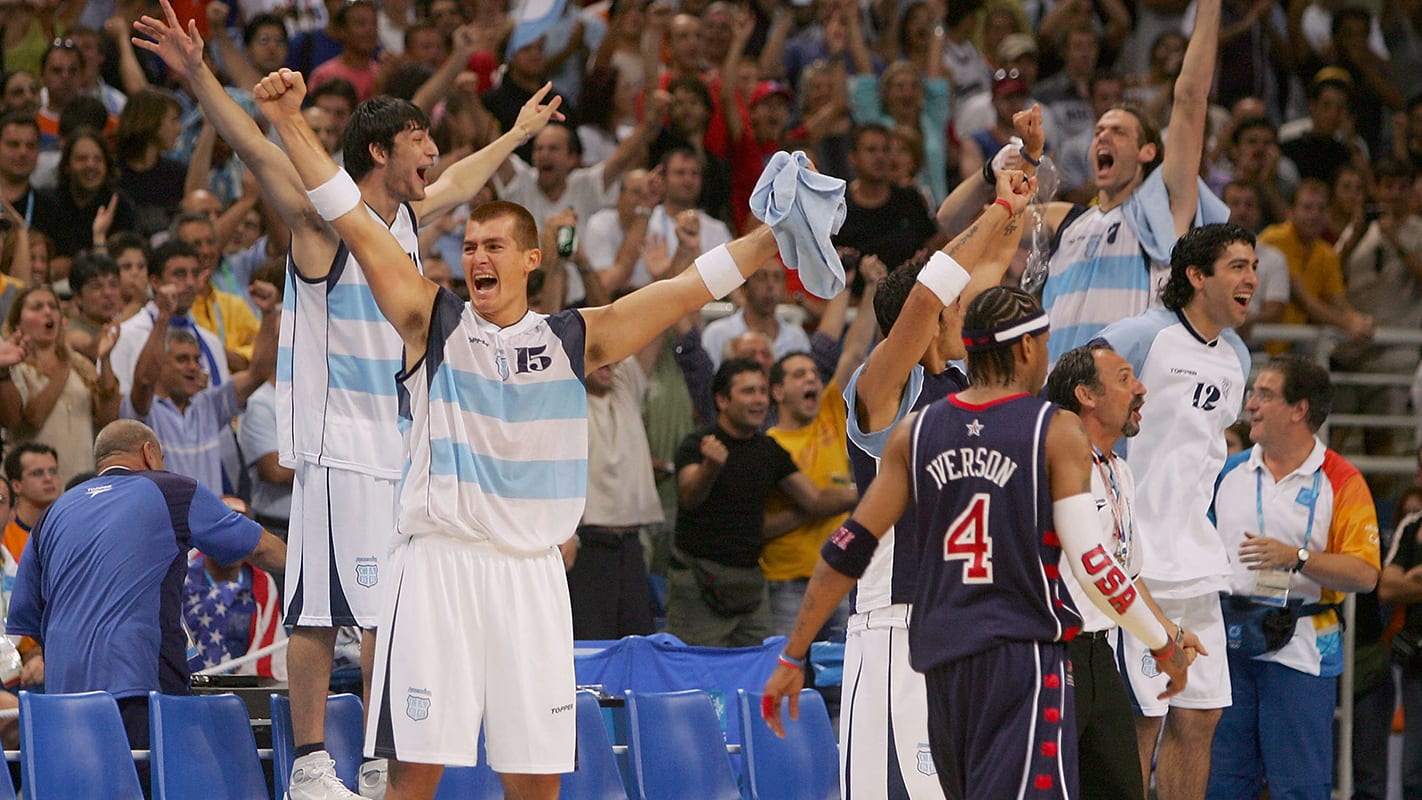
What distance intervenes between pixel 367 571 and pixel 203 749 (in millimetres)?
1053

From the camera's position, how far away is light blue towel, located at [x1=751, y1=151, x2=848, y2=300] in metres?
6.13

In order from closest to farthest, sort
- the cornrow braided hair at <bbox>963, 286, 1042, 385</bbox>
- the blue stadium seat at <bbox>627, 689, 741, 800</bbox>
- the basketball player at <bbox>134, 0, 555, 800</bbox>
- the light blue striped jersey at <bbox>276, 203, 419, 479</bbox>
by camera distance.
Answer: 1. the cornrow braided hair at <bbox>963, 286, 1042, 385</bbox>
2. the basketball player at <bbox>134, 0, 555, 800</bbox>
3. the light blue striped jersey at <bbox>276, 203, 419, 479</bbox>
4. the blue stadium seat at <bbox>627, 689, 741, 800</bbox>

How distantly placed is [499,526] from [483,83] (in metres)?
8.73

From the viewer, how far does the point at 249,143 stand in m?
6.65

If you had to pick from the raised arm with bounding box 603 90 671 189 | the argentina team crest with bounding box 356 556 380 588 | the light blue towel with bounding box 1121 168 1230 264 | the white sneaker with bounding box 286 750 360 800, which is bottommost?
the white sneaker with bounding box 286 750 360 800

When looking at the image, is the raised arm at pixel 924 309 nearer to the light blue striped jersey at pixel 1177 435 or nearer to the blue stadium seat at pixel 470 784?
the light blue striped jersey at pixel 1177 435

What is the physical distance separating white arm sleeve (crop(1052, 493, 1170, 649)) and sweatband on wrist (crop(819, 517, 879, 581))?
1.88 feet

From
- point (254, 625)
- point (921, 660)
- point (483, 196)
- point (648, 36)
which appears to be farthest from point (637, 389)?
point (921, 660)

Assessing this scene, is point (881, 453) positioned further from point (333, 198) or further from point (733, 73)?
point (733, 73)

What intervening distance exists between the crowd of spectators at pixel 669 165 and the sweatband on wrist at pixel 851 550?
3.97m

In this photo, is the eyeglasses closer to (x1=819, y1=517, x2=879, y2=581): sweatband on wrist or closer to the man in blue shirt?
(x1=819, y1=517, x2=879, y2=581): sweatband on wrist

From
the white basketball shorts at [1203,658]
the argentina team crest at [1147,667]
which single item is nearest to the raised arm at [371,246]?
the argentina team crest at [1147,667]

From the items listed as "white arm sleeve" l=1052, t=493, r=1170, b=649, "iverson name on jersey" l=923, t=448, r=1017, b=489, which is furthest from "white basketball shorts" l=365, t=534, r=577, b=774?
"white arm sleeve" l=1052, t=493, r=1170, b=649

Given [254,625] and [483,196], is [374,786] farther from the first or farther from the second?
[483,196]
